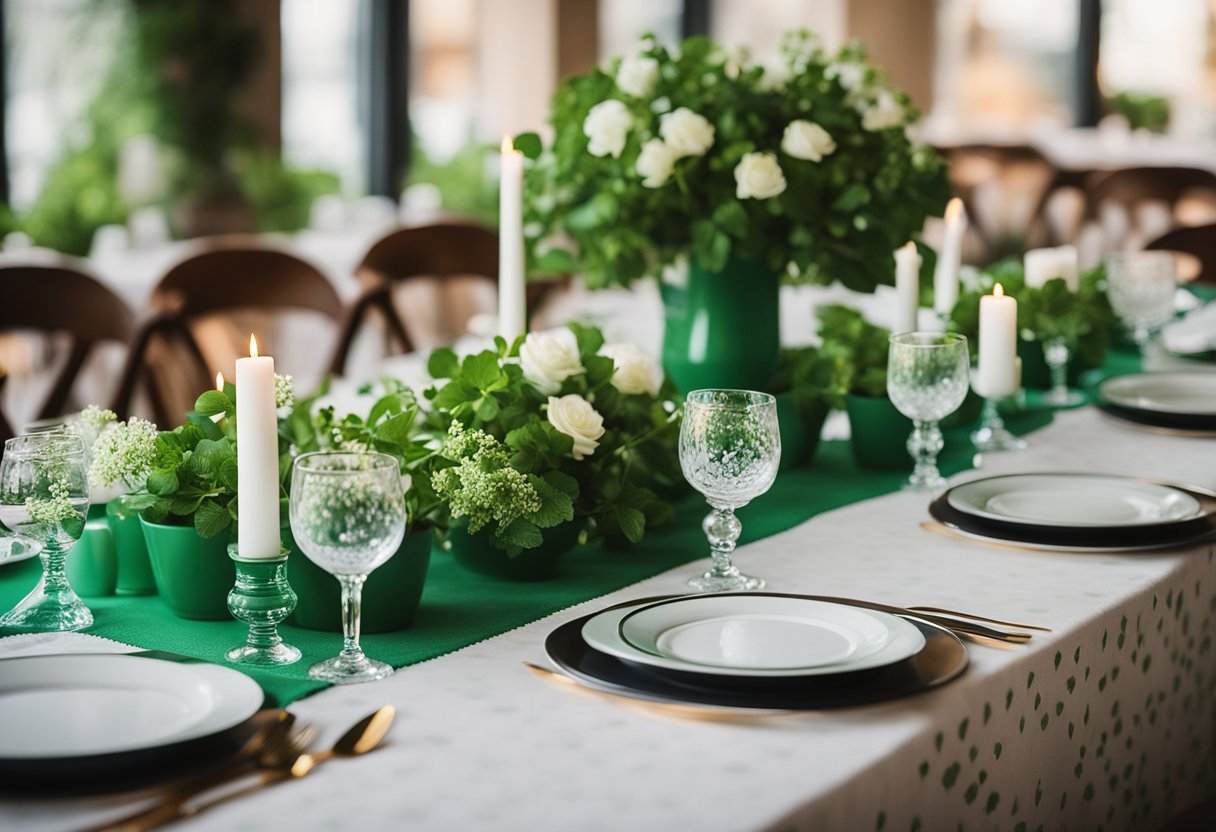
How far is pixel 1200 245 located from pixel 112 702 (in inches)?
125

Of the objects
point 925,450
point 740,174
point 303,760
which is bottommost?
point 303,760

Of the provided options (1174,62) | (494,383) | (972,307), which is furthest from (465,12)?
(494,383)

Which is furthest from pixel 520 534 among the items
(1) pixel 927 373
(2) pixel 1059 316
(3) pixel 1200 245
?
(3) pixel 1200 245

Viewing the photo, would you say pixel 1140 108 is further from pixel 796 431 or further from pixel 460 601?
pixel 460 601

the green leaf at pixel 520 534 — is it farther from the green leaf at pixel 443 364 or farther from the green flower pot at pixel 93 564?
the green flower pot at pixel 93 564

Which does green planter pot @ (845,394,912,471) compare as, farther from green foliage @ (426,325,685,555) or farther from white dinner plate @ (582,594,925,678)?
white dinner plate @ (582,594,925,678)

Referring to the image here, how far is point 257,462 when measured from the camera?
111cm

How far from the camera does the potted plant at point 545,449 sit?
127cm

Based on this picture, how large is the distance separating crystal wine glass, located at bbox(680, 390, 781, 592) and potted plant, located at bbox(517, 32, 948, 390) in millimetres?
505

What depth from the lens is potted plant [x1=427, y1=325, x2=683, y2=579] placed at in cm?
127

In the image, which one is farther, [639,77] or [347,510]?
[639,77]

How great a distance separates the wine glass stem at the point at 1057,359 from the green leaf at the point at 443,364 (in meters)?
1.11

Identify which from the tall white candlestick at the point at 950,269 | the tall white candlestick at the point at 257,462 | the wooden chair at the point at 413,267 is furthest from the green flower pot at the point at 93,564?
the wooden chair at the point at 413,267

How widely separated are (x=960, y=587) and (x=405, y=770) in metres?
0.59
